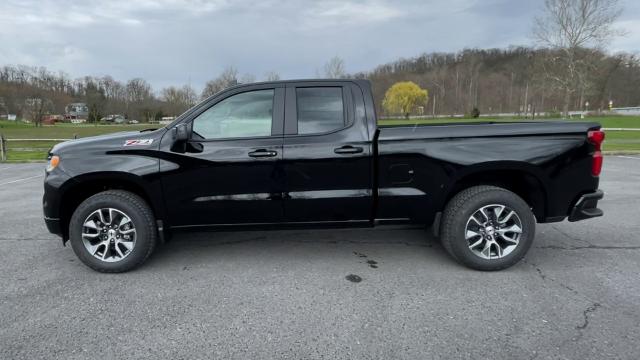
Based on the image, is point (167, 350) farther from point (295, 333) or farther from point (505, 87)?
point (505, 87)

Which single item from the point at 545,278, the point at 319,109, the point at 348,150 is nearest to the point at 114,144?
the point at 319,109

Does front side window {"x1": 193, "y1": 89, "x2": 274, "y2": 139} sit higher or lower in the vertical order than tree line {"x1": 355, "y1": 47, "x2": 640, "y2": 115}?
lower

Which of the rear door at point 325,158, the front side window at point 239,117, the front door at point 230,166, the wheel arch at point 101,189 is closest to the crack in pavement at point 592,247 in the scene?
the rear door at point 325,158

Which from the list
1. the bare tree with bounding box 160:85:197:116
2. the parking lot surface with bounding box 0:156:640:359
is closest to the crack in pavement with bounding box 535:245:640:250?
the parking lot surface with bounding box 0:156:640:359

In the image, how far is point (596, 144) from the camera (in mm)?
3428

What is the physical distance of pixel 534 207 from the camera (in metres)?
3.68

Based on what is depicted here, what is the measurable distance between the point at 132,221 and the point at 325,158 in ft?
6.32

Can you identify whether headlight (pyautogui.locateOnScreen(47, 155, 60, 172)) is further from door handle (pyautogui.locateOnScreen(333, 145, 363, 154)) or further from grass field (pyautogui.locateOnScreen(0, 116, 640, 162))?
grass field (pyautogui.locateOnScreen(0, 116, 640, 162))

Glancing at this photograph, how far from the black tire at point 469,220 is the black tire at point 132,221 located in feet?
9.53

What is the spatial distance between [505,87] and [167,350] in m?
97.8

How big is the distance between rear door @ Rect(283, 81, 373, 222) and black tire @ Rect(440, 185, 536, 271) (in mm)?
831

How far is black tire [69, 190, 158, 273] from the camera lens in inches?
135

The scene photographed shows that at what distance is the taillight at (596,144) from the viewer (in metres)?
3.39

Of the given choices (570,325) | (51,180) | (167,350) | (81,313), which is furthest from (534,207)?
(51,180)
